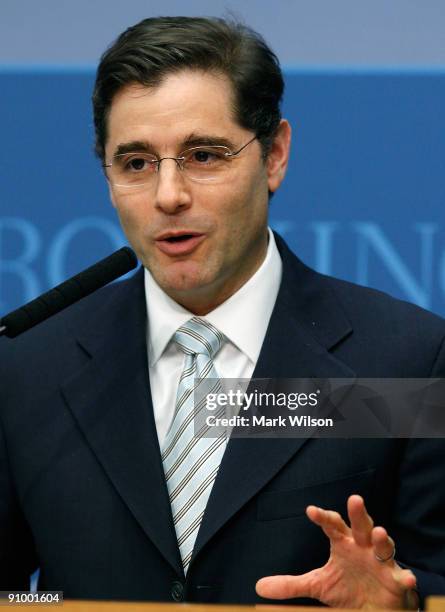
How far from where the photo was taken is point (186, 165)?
1748 mm

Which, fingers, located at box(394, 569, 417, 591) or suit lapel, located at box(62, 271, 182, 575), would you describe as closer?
fingers, located at box(394, 569, 417, 591)

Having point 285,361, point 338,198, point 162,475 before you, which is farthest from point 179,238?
point 338,198

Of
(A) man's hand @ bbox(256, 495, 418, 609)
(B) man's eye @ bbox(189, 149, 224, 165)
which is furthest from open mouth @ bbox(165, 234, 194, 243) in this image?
(A) man's hand @ bbox(256, 495, 418, 609)

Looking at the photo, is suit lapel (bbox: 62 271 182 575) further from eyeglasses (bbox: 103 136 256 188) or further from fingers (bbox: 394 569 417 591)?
fingers (bbox: 394 569 417 591)

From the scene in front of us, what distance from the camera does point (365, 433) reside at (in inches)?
67.8

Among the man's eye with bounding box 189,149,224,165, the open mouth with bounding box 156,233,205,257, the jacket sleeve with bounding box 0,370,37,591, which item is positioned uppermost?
the man's eye with bounding box 189,149,224,165

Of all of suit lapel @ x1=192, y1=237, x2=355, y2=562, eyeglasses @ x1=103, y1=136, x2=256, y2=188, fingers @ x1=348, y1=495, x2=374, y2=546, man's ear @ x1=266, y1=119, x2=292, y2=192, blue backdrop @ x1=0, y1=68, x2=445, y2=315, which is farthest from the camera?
blue backdrop @ x1=0, y1=68, x2=445, y2=315

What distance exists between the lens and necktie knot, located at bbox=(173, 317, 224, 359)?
5.89 ft

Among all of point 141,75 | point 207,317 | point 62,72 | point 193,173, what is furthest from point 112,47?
point 62,72

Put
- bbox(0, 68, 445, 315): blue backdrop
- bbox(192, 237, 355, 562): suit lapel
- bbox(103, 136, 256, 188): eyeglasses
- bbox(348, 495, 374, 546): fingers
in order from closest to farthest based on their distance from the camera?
bbox(348, 495, 374, 546): fingers → bbox(192, 237, 355, 562): suit lapel → bbox(103, 136, 256, 188): eyeglasses → bbox(0, 68, 445, 315): blue backdrop

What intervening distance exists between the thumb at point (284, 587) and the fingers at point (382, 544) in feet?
0.33

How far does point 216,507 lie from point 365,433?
10.3 inches

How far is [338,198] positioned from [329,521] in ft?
3.62

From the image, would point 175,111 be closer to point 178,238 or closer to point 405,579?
point 178,238
